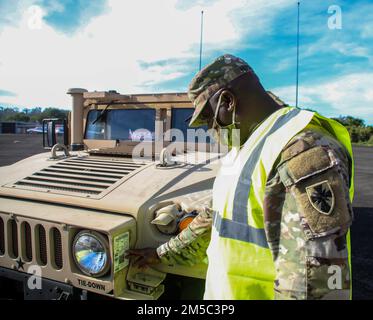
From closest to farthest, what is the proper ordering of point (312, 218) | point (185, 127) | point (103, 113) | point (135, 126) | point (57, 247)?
point (312, 218)
point (57, 247)
point (185, 127)
point (135, 126)
point (103, 113)

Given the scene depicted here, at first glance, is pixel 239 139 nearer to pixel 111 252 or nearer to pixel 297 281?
pixel 297 281

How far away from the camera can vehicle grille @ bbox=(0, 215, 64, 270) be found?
75.6 inches

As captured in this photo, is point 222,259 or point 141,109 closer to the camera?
point 222,259

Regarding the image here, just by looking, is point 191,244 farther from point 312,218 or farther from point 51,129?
point 51,129

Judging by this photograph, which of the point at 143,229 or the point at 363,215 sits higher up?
the point at 143,229

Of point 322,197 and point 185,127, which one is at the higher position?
point 185,127

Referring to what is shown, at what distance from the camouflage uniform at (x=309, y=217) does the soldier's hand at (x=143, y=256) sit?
0.97 meters

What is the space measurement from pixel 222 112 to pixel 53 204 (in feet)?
→ 4.90

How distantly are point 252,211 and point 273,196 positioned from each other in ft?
0.43

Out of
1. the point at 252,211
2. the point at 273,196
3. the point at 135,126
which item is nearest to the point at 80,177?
the point at 135,126

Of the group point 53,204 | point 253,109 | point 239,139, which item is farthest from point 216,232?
point 53,204

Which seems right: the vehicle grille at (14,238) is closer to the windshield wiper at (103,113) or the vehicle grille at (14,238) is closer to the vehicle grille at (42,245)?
the vehicle grille at (42,245)

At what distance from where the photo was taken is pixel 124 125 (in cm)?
382

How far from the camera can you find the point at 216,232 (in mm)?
1304
